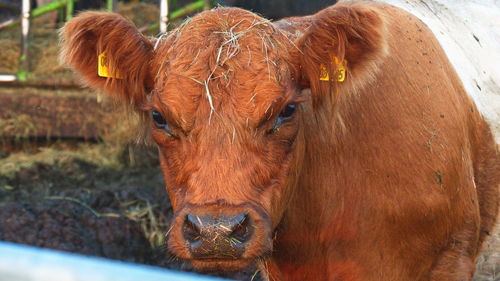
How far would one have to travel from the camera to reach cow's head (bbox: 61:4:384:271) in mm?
2580

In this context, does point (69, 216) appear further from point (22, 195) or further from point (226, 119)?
point (226, 119)

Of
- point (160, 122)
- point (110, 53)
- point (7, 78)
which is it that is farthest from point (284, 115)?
point (7, 78)

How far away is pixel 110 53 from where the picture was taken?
122 inches

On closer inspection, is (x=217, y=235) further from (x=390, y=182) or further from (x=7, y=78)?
(x=7, y=78)

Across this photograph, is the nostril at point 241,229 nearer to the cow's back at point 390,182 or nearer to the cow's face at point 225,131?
the cow's face at point 225,131

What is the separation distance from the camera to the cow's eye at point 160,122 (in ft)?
9.55

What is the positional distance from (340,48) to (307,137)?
482mm

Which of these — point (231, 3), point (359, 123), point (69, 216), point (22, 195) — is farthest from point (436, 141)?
point (231, 3)

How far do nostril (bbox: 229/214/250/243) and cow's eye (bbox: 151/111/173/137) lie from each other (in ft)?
1.87

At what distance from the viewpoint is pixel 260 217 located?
2.61m

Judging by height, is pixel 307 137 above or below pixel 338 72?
below

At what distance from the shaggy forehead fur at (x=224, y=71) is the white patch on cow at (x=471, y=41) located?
1283mm

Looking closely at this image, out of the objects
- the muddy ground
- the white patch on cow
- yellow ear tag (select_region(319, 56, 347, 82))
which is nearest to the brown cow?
yellow ear tag (select_region(319, 56, 347, 82))

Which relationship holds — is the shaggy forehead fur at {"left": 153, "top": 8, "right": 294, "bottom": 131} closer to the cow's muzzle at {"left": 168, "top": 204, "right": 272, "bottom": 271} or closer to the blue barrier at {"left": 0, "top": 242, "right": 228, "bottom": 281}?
the cow's muzzle at {"left": 168, "top": 204, "right": 272, "bottom": 271}
